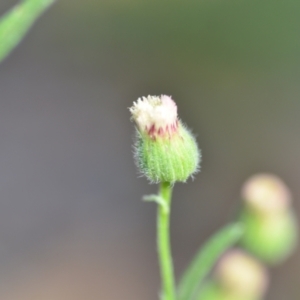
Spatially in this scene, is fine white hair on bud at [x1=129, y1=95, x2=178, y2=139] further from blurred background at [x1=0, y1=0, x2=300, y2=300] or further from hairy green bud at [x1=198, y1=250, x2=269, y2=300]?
blurred background at [x1=0, y1=0, x2=300, y2=300]

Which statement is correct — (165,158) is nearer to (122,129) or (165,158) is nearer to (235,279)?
(235,279)

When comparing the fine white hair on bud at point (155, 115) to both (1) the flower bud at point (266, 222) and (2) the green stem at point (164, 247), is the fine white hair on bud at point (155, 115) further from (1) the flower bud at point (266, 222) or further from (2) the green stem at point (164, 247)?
(1) the flower bud at point (266, 222)

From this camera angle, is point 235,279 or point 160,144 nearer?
point 160,144

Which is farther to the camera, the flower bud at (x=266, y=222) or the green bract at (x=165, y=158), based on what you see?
the flower bud at (x=266, y=222)

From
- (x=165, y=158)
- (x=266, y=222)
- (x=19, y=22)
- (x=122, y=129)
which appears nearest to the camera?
(x=19, y=22)

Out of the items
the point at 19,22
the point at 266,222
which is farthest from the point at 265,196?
the point at 19,22

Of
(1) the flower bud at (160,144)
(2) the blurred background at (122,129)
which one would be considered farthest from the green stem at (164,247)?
(2) the blurred background at (122,129)

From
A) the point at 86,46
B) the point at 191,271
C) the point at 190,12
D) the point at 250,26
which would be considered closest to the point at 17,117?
the point at 86,46
